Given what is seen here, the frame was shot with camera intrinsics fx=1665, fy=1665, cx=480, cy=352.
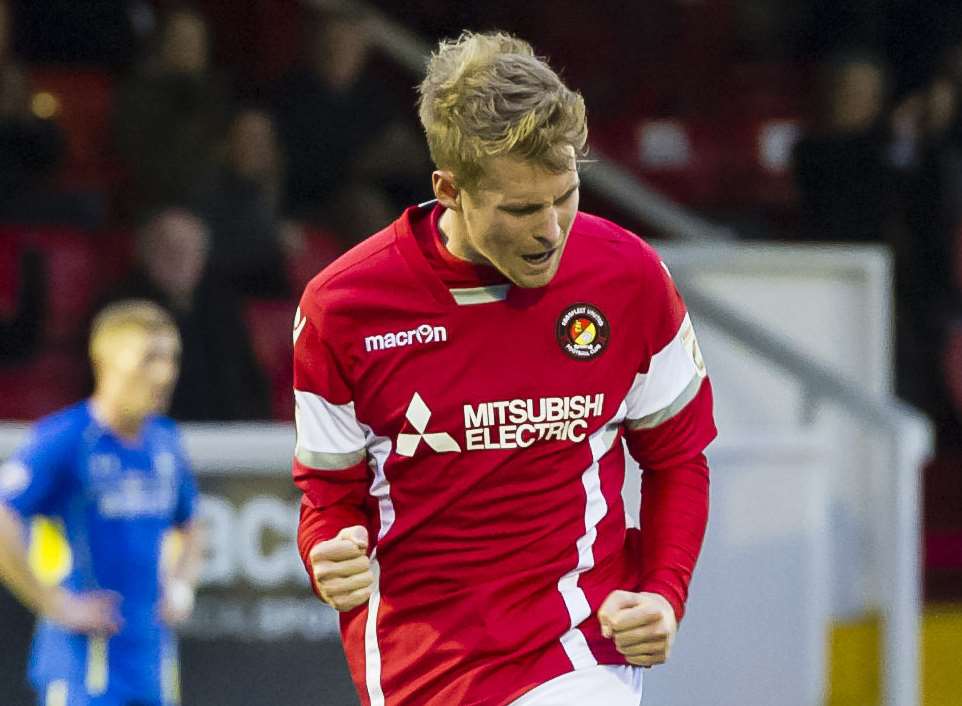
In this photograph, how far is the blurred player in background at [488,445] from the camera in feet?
8.84

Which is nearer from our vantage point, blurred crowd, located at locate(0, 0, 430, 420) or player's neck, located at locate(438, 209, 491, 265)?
player's neck, located at locate(438, 209, 491, 265)

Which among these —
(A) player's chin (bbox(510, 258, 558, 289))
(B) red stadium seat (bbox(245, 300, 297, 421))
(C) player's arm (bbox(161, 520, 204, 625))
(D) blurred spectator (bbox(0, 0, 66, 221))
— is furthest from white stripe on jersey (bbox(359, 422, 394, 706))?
(D) blurred spectator (bbox(0, 0, 66, 221))

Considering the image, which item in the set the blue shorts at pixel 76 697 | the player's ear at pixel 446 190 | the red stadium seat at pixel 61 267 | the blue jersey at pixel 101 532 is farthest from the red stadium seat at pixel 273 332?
the player's ear at pixel 446 190

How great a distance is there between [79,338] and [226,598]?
1984 millimetres

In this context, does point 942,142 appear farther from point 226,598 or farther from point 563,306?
point 563,306

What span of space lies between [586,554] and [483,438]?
27 cm

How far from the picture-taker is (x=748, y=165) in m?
8.95

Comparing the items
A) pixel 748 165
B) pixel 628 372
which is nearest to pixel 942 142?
pixel 748 165

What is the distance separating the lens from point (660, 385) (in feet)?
9.16

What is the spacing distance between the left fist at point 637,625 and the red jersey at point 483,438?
10 centimetres

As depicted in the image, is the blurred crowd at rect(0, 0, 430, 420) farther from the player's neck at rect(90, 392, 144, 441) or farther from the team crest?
the team crest

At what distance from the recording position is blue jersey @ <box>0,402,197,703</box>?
4.79 metres

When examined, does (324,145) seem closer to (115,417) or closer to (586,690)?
(115,417)

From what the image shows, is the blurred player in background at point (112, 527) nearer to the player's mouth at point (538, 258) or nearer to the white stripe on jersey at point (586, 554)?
the white stripe on jersey at point (586, 554)
